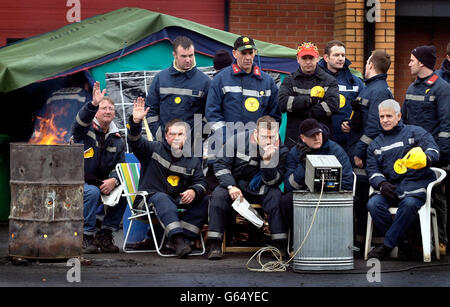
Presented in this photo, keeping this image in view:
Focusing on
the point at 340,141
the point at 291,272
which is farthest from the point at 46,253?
the point at 340,141

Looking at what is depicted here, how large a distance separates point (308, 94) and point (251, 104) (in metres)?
0.63

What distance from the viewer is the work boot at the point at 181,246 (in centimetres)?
917

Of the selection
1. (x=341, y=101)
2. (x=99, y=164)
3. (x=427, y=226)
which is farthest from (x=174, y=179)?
(x=427, y=226)

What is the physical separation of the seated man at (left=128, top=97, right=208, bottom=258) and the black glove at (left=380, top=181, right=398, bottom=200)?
73.0 inches

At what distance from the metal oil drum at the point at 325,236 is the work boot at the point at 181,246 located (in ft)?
4.29

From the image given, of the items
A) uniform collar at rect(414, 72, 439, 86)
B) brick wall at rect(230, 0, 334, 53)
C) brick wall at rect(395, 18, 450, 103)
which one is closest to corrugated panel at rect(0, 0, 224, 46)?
brick wall at rect(230, 0, 334, 53)

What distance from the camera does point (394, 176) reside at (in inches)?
363

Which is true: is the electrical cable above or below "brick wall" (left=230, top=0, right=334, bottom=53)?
below

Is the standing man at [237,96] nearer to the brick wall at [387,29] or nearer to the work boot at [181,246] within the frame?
the work boot at [181,246]

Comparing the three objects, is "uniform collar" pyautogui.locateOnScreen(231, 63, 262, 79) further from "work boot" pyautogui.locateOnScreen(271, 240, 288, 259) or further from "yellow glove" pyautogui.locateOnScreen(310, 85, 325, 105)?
"work boot" pyautogui.locateOnScreen(271, 240, 288, 259)

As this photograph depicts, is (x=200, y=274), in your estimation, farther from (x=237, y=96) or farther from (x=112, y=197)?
(x=237, y=96)

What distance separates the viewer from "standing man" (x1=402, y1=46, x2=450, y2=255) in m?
9.71

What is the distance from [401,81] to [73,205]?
7874 millimetres

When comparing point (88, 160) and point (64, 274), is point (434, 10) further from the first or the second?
point (64, 274)
